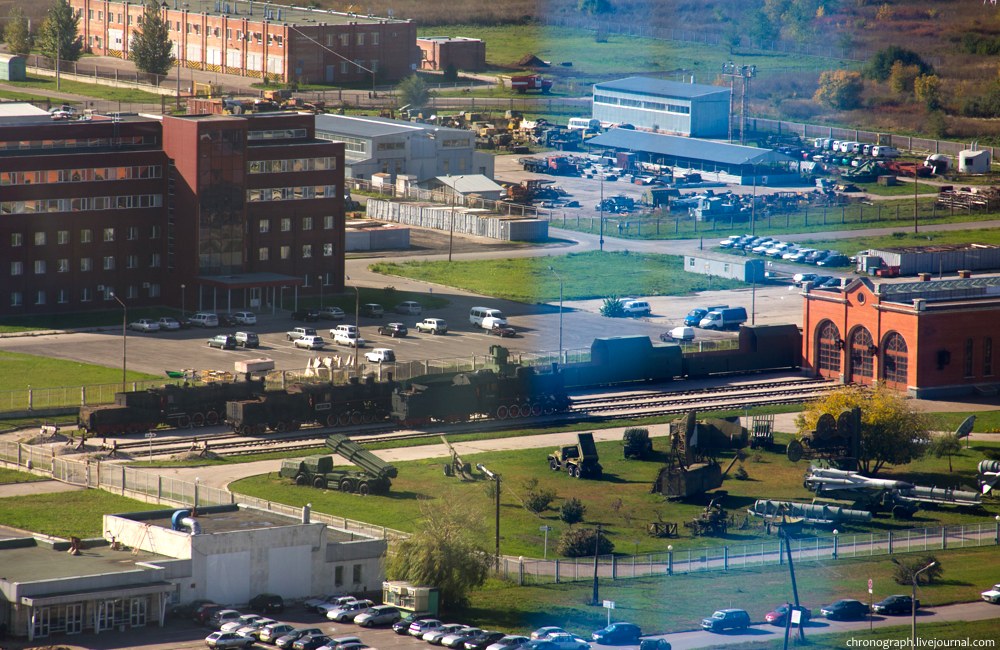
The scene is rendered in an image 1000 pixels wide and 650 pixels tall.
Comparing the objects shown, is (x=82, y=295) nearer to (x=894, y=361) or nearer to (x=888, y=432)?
(x=894, y=361)

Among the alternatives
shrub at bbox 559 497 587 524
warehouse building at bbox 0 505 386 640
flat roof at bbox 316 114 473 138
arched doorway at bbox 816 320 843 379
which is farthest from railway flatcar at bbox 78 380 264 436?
flat roof at bbox 316 114 473 138

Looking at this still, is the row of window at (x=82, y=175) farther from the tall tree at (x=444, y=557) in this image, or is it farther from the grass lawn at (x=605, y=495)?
the tall tree at (x=444, y=557)

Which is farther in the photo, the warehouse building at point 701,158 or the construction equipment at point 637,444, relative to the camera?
the warehouse building at point 701,158

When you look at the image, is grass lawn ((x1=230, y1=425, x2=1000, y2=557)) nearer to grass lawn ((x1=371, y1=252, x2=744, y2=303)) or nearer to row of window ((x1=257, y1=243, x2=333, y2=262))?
row of window ((x1=257, y1=243, x2=333, y2=262))

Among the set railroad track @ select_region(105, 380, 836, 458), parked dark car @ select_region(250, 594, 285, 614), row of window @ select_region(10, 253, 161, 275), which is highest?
row of window @ select_region(10, 253, 161, 275)

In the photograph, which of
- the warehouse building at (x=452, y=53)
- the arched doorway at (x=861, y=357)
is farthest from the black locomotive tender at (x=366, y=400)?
the warehouse building at (x=452, y=53)

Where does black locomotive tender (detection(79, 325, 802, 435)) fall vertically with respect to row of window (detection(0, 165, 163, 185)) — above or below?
below

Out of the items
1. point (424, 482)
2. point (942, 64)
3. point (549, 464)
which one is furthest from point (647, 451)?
point (942, 64)
